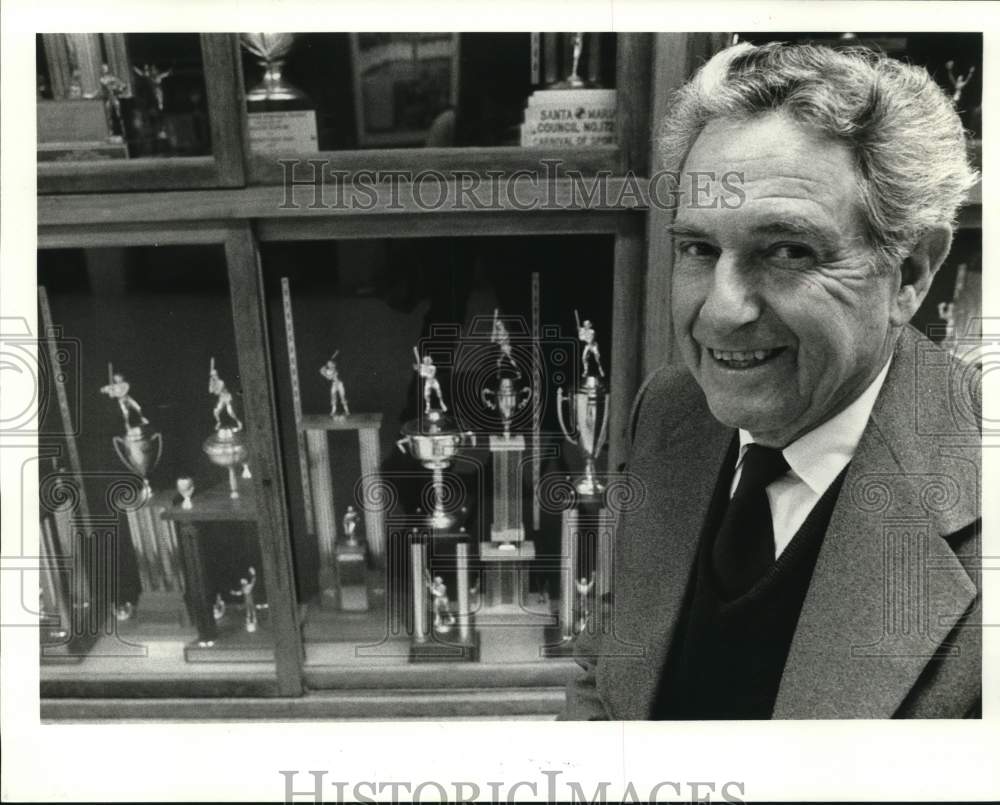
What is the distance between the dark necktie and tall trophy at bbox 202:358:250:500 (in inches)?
23.0

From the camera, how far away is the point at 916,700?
34.0 inches

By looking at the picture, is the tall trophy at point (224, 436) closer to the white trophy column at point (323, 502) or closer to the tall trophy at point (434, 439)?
the white trophy column at point (323, 502)

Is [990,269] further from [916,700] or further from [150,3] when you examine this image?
[150,3]

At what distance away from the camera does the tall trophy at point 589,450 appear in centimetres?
98

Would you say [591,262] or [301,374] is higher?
[591,262]

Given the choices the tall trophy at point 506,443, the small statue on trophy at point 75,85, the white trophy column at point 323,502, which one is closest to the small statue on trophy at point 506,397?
the tall trophy at point 506,443

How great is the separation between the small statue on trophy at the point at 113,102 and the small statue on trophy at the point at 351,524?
52 centimetres

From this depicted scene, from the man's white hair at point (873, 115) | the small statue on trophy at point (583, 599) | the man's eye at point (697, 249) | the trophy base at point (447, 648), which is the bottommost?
the trophy base at point (447, 648)

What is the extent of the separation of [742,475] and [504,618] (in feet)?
1.16

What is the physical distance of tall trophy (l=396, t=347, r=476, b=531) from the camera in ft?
3.26

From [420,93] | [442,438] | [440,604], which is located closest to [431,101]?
[420,93]

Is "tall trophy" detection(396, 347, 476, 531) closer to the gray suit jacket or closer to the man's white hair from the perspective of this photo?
A: the gray suit jacket

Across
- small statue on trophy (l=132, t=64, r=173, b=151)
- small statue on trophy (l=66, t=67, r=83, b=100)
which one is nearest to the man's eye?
small statue on trophy (l=132, t=64, r=173, b=151)

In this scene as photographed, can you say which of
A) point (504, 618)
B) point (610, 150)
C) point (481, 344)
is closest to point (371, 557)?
point (504, 618)
